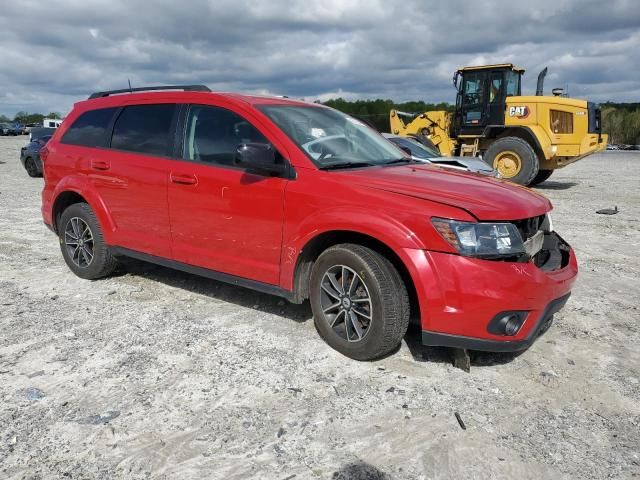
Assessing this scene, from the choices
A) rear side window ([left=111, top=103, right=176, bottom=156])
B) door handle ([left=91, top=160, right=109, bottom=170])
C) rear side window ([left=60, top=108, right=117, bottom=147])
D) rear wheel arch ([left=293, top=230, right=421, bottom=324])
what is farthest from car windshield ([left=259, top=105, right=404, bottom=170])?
rear side window ([left=60, top=108, right=117, bottom=147])

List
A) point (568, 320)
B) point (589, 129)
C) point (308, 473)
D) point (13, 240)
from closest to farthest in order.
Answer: point (308, 473) < point (568, 320) < point (13, 240) < point (589, 129)

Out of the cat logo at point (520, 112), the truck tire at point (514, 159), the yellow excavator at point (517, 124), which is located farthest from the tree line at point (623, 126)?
the truck tire at point (514, 159)

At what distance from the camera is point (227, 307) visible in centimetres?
480

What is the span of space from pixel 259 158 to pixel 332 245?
0.79 m

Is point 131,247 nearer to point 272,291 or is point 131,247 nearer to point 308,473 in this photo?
point 272,291

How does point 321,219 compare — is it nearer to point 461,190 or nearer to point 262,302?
point 461,190

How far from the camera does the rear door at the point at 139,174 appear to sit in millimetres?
4652

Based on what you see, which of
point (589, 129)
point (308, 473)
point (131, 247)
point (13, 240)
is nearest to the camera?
point (308, 473)

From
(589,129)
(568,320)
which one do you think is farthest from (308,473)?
(589,129)

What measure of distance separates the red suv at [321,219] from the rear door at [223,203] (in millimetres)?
11

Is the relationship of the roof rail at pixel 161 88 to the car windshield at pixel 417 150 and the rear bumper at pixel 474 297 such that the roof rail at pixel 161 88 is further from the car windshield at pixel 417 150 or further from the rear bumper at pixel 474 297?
the car windshield at pixel 417 150

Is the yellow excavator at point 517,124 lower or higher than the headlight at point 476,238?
higher

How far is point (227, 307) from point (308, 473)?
2.39m

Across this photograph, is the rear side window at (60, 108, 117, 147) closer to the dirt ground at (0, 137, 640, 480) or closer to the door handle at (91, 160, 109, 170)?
the door handle at (91, 160, 109, 170)
